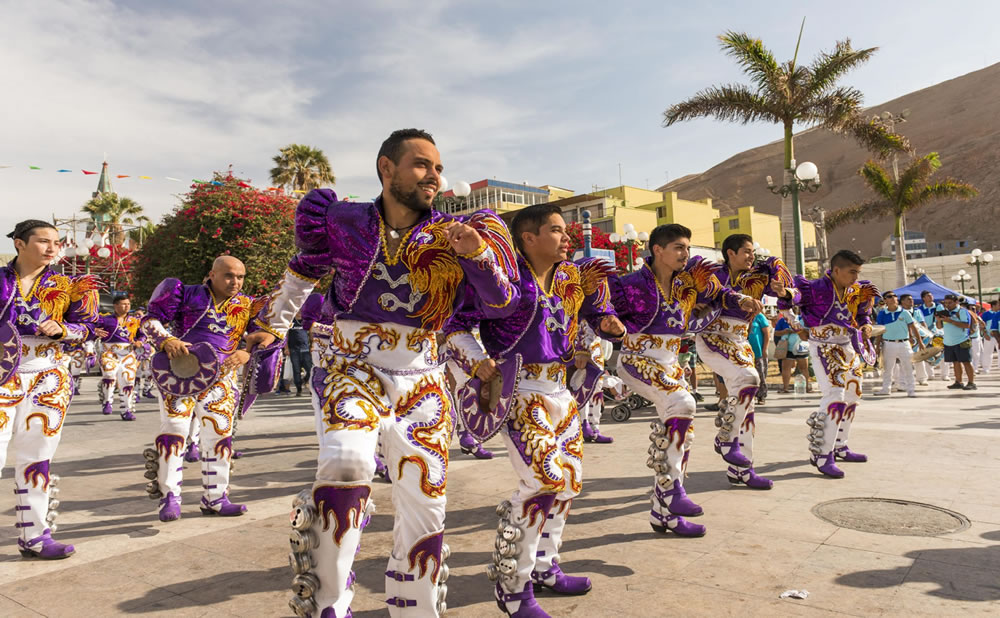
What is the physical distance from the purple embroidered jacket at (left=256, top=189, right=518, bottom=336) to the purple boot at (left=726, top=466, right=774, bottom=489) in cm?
384

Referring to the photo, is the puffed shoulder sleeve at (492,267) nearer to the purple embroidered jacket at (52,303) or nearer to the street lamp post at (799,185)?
the purple embroidered jacket at (52,303)

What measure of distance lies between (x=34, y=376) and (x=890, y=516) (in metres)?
6.33

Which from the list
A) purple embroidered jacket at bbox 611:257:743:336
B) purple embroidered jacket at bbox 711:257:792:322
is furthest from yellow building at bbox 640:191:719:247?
purple embroidered jacket at bbox 611:257:743:336

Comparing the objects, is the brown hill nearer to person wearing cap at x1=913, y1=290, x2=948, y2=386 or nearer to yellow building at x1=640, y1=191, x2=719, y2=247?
yellow building at x1=640, y1=191, x2=719, y2=247

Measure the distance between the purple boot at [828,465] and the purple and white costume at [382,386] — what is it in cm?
466

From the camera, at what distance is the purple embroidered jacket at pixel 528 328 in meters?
3.33

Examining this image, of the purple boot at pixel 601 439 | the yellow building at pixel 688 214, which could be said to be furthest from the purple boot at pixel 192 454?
the yellow building at pixel 688 214

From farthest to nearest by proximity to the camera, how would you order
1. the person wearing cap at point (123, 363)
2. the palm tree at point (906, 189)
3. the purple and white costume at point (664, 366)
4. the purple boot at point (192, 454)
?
the palm tree at point (906, 189)
the person wearing cap at point (123, 363)
the purple boot at point (192, 454)
the purple and white costume at point (664, 366)

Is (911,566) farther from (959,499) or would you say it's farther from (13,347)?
(13,347)

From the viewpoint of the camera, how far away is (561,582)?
3.57 meters

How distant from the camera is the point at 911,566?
150 inches

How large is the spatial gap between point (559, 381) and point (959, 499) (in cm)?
390

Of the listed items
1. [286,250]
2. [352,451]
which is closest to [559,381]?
[352,451]

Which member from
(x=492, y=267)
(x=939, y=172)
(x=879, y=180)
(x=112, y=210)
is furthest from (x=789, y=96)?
(x=939, y=172)
